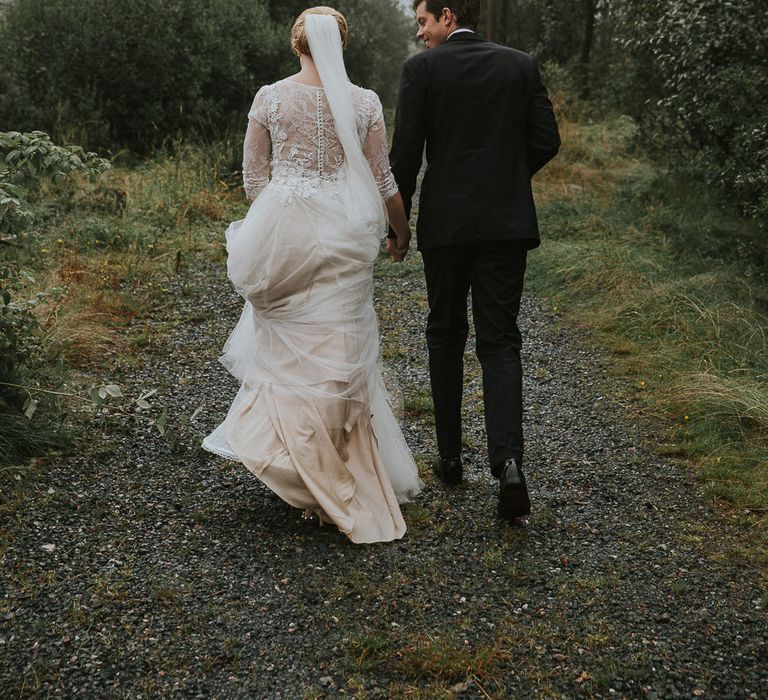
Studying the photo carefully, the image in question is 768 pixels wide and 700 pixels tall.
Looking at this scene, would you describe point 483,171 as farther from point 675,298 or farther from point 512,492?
point 675,298

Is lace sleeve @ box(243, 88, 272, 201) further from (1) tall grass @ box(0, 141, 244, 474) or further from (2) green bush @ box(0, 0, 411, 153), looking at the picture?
(2) green bush @ box(0, 0, 411, 153)

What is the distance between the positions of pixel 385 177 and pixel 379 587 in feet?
5.71

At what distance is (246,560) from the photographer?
145 inches

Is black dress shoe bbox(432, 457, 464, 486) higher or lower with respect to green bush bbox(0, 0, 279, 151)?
lower

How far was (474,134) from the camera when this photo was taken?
3947 millimetres

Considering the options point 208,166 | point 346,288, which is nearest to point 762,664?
point 346,288

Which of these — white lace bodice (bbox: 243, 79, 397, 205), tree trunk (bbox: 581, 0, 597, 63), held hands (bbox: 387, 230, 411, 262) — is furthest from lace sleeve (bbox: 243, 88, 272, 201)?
tree trunk (bbox: 581, 0, 597, 63)

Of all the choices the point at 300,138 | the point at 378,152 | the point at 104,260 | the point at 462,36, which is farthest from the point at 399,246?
the point at 104,260

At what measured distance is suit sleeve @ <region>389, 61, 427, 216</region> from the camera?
3904 mm

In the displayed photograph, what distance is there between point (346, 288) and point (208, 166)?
7320mm

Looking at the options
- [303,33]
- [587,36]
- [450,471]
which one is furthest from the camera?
[587,36]

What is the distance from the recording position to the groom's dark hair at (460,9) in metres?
3.93

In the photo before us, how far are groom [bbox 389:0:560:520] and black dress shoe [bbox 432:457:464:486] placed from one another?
1.55ft

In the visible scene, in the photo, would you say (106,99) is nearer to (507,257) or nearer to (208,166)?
(208,166)
